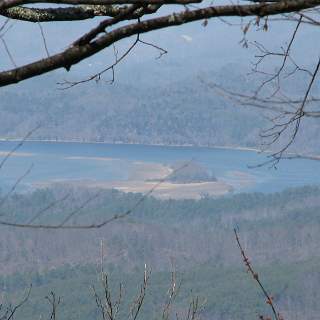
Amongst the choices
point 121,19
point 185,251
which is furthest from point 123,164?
point 121,19

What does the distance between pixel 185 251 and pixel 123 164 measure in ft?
142

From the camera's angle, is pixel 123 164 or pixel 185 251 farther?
pixel 123 164

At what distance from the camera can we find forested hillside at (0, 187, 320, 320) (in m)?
55.3

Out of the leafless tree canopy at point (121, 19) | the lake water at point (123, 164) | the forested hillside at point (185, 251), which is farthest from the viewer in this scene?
the lake water at point (123, 164)

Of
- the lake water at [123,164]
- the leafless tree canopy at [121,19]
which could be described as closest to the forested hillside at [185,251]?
the lake water at [123,164]

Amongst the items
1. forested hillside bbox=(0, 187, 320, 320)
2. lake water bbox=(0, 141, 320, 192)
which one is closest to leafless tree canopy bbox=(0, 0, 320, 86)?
forested hillside bbox=(0, 187, 320, 320)

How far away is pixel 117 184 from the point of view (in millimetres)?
104438

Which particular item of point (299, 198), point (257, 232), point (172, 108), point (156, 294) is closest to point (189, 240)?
point (257, 232)

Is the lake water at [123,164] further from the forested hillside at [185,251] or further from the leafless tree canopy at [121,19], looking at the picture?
the leafless tree canopy at [121,19]

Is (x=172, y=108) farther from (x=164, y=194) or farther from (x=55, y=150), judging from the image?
(x=164, y=194)

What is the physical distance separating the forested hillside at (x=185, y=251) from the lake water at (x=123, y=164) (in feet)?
35.2

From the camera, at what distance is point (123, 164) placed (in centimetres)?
11812

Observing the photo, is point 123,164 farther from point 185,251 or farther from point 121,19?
point 121,19

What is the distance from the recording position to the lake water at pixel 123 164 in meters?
108
